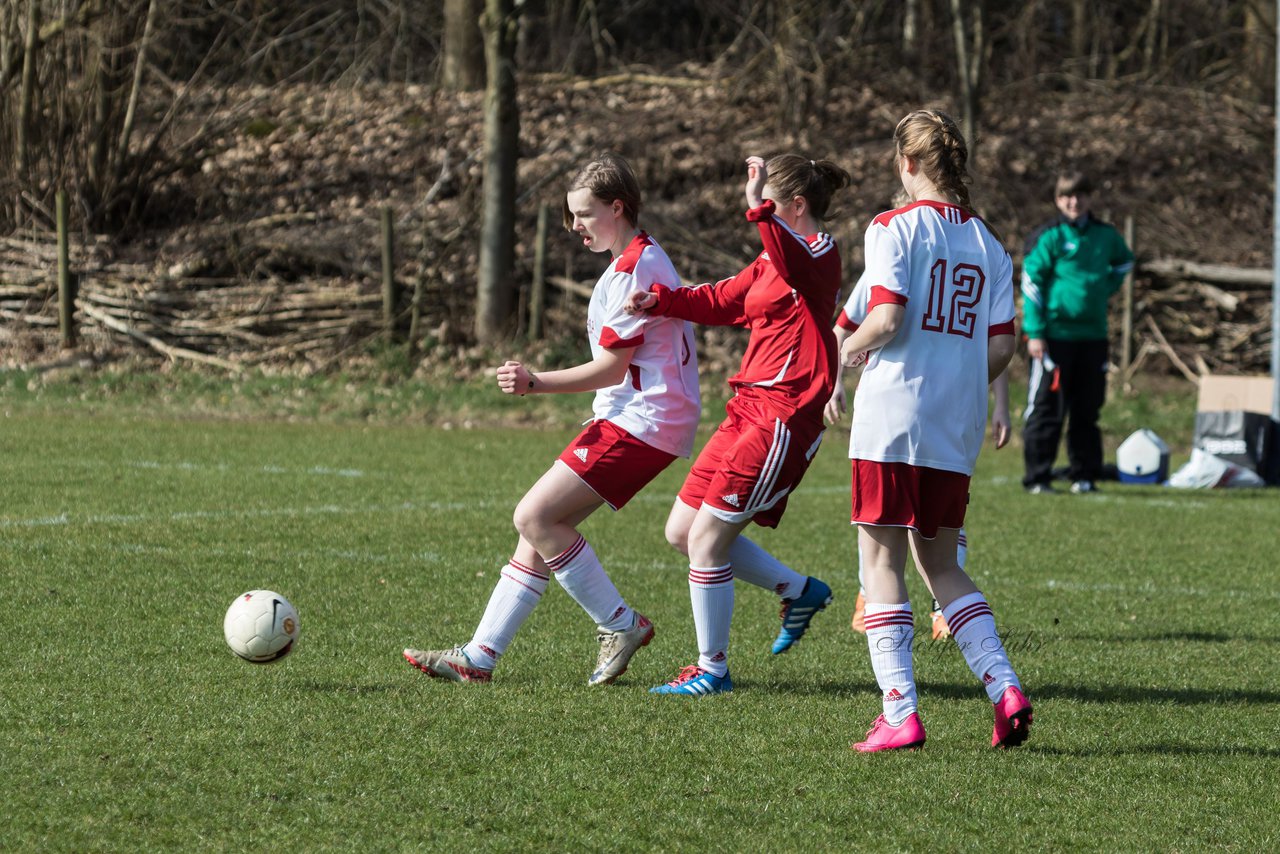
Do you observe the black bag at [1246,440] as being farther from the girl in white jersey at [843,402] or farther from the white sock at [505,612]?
the white sock at [505,612]

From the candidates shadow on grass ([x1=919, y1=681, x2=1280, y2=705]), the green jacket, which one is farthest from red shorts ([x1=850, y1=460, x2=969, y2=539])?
the green jacket

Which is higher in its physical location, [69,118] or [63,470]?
[69,118]

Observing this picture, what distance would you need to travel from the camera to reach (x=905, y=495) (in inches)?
175

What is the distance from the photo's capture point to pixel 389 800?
12.9ft

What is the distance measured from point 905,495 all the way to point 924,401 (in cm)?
27

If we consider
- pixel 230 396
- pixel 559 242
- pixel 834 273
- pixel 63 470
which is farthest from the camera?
pixel 559 242

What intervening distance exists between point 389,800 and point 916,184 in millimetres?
2307

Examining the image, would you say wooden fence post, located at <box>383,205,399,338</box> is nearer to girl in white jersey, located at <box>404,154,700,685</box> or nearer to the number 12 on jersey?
girl in white jersey, located at <box>404,154,700,685</box>

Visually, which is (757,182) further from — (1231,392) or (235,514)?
(1231,392)

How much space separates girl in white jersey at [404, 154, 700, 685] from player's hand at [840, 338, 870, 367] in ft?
2.52

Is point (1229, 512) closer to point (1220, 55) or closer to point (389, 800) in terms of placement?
point (389, 800)

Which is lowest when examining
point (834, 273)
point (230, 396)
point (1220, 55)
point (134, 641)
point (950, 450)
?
point (230, 396)

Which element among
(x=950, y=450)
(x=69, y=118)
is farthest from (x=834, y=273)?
(x=69, y=118)

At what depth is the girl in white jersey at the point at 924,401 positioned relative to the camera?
4.41 meters
